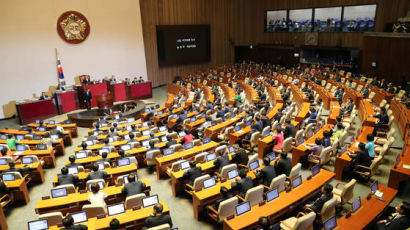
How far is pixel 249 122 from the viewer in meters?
11.2

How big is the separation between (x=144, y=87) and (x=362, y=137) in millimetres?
14640

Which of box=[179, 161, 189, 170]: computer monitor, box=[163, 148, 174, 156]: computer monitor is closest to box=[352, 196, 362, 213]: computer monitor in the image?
box=[179, 161, 189, 170]: computer monitor

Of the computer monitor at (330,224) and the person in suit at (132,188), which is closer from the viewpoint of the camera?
the computer monitor at (330,224)

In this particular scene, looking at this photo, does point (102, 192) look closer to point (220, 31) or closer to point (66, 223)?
point (66, 223)

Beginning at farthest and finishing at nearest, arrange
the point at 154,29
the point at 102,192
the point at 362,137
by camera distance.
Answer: the point at 154,29 → the point at 362,137 → the point at 102,192

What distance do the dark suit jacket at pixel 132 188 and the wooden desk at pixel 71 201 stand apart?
0.69 ft

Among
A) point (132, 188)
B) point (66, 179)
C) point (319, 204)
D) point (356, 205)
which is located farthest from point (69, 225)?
point (356, 205)

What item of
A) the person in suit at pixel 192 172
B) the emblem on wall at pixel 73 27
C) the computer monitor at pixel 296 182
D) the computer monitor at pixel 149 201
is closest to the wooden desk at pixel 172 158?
the person in suit at pixel 192 172

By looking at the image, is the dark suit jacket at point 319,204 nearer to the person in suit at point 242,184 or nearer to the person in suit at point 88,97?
the person in suit at point 242,184

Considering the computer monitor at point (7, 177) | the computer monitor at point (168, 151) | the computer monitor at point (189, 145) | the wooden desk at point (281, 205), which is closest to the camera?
the wooden desk at point (281, 205)

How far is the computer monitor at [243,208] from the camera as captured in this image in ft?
18.0

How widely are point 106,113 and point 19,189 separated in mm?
9150

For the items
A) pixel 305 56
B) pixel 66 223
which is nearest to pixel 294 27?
pixel 305 56

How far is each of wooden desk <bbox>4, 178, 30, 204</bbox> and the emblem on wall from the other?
12785 millimetres
